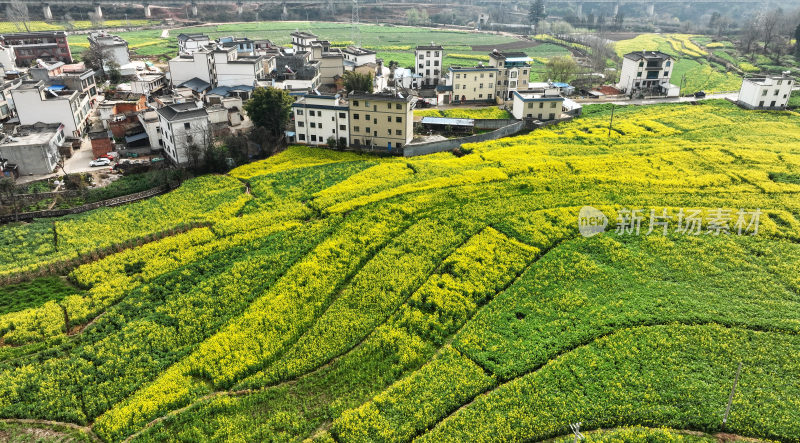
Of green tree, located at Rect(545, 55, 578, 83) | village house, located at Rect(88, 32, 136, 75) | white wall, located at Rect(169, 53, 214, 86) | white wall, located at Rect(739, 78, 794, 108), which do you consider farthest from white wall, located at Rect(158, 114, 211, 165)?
white wall, located at Rect(739, 78, 794, 108)

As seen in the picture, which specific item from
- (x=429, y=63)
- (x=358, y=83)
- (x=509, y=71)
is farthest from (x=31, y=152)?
(x=429, y=63)

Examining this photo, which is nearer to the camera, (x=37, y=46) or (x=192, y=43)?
(x=37, y=46)

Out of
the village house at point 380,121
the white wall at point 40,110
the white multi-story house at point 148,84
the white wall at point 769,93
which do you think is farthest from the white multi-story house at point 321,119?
the white wall at point 769,93

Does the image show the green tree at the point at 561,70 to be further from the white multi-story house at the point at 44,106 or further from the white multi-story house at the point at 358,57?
the white multi-story house at the point at 44,106

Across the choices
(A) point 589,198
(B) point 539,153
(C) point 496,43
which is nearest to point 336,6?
(C) point 496,43

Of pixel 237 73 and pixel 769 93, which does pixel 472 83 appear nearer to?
pixel 237 73

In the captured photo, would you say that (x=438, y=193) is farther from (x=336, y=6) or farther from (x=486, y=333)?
(x=336, y=6)
